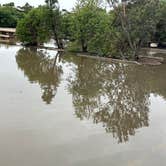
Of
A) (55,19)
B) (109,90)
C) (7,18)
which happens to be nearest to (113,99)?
(109,90)

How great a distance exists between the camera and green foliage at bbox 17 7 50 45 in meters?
36.8

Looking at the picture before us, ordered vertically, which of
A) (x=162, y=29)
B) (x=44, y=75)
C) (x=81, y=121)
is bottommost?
(x=44, y=75)

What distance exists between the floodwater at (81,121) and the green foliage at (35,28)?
20.0m

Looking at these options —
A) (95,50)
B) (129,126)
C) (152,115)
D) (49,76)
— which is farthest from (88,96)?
(95,50)

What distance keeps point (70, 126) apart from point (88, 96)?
397 cm

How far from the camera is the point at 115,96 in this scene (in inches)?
513

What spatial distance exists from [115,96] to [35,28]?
86.1ft

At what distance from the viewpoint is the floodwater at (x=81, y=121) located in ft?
22.7

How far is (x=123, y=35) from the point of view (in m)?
26.9

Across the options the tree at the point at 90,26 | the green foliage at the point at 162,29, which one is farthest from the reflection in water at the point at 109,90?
the green foliage at the point at 162,29

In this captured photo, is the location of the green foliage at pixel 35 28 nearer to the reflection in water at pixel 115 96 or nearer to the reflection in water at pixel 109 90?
the reflection in water at pixel 109 90

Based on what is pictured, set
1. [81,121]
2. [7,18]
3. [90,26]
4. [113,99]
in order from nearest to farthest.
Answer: [81,121]
[113,99]
[90,26]
[7,18]

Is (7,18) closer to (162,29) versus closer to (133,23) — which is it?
(162,29)

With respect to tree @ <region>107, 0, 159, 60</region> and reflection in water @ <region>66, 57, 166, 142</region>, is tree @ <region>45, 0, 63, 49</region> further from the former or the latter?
reflection in water @ <region>66, 57, 166, 142</region>
